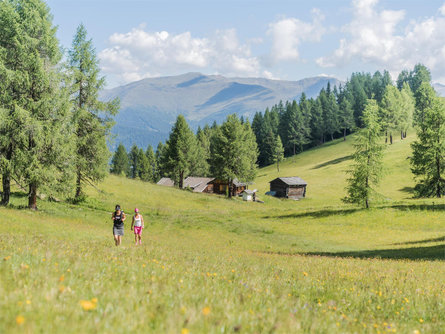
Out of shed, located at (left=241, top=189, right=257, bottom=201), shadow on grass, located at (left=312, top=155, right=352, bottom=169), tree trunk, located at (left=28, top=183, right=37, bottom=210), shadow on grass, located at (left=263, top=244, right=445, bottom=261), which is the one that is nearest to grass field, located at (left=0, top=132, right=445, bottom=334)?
tree trunk, located at (left=28, top=183, right=37, bottom=210)

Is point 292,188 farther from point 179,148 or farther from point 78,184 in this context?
point 78,184

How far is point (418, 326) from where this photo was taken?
5395mm

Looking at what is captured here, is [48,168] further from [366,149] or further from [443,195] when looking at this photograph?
[443,195]

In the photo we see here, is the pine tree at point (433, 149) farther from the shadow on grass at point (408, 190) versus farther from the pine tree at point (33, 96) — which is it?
the pine tree at point (33, 96)

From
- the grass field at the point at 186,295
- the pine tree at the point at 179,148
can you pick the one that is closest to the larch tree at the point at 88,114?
the grass field at the point at 186,295

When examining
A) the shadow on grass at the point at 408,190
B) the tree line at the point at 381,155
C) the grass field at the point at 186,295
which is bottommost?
the grass field at the point at 186,295

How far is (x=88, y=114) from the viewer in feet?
113

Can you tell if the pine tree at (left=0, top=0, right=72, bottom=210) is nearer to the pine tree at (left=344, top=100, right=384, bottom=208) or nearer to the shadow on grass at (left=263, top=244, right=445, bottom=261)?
the shadow on grass at (left=263, top=244, right=445, bottom=261)

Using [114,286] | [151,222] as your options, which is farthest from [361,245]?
[114,286]

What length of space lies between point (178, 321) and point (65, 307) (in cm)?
107

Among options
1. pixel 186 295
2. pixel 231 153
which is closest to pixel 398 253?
pixel 186 295

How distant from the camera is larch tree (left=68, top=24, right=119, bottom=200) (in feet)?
112

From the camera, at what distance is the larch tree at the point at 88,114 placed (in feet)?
112

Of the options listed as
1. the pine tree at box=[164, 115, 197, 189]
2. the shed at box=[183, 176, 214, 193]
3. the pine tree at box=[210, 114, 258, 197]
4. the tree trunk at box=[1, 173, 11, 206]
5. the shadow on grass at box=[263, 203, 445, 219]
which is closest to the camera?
the tree trunk at box=[1, 173, 11, 206]
